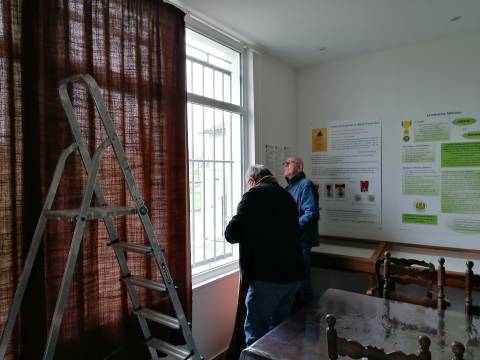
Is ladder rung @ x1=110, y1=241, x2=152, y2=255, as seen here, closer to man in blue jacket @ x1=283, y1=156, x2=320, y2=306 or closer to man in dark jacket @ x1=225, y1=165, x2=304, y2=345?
man in dark jacket @ x1=225, y1=165, x2=304, y2=345

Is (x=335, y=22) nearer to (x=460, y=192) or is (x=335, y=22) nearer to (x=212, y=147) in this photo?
(x=212, y=147)

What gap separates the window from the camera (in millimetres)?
2498

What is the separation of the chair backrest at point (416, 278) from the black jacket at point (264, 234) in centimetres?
56

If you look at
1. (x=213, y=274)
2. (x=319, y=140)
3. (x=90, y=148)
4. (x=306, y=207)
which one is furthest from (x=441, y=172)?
(x=90, y=148)

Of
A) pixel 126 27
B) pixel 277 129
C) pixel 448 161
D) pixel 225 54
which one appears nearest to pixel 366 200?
pixel 448 161

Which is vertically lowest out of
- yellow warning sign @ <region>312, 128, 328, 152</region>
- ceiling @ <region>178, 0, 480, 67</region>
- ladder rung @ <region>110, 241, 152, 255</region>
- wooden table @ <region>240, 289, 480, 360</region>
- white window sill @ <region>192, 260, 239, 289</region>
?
white window sill @ <region>192, 260, 239, 289</region>

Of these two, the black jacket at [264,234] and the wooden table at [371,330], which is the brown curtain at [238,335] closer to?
the black jacket at [264,234]

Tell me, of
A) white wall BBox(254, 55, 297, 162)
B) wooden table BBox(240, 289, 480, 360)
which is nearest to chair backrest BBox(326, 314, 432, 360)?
wooden table BBox(240, 289, 480, 360)

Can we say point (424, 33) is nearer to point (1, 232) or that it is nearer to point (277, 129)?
point (277, 129)

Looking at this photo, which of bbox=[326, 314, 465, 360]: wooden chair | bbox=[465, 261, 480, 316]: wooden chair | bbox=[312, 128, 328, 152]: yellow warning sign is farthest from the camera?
bbox=[312, 128, 328, 152]: yellow warning sign

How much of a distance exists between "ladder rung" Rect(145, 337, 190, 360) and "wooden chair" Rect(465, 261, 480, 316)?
1485 mm

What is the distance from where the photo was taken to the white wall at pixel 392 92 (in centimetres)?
280

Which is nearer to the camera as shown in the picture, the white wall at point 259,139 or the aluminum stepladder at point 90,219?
the aluminum stepladder at point 90,219

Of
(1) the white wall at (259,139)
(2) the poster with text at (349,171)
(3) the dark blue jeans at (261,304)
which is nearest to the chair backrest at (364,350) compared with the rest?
(3) the dark blue jeans at (261,304)
